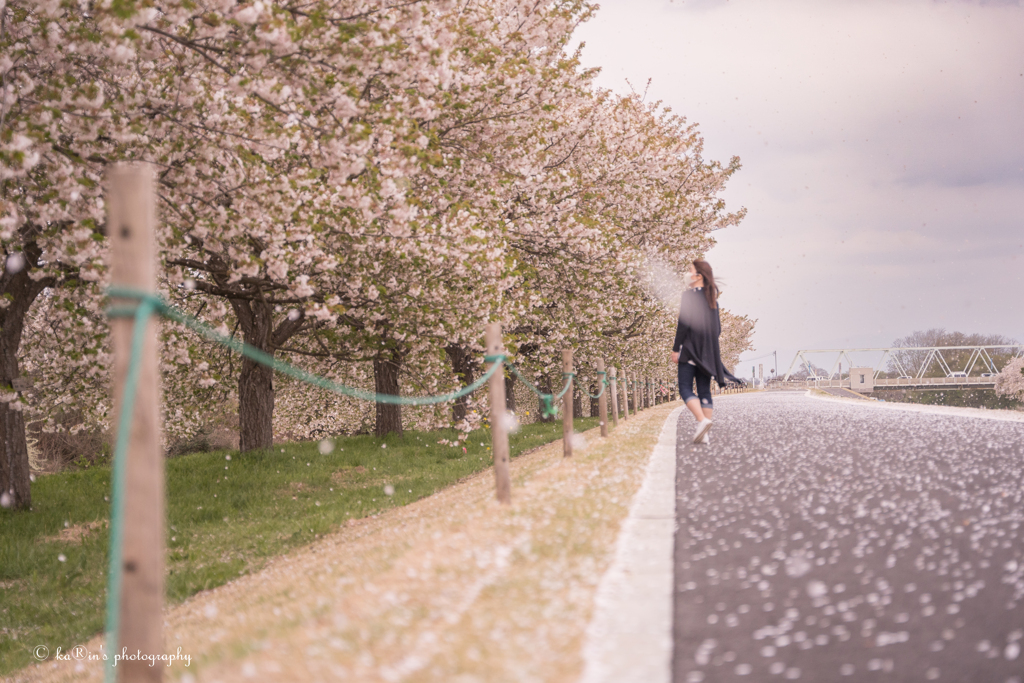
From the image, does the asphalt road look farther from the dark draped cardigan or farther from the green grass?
the green grass

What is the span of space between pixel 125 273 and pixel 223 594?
6.24 m

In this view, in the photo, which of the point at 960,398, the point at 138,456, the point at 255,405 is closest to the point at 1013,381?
the point at 960,398

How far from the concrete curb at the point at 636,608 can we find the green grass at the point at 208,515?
639 centimetres

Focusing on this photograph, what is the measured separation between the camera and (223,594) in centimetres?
813

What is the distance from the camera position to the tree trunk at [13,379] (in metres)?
11.3

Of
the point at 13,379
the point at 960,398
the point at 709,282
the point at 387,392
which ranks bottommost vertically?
the point at 960,398

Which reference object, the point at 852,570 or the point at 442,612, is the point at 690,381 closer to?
the point at 852,570

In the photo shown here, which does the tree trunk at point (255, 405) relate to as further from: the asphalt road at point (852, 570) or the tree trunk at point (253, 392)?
the asphalt road at point (852, 570)

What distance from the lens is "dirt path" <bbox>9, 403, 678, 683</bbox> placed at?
312 cm

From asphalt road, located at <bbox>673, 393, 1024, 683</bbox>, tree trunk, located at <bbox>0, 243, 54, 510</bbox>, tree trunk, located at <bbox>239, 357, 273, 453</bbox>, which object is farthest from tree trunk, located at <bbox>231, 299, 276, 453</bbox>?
asphalt road, located at <bbox>673, 393, 1024, 683</bbox>

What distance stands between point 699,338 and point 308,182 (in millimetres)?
6291

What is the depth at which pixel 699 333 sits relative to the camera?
34.8 ft

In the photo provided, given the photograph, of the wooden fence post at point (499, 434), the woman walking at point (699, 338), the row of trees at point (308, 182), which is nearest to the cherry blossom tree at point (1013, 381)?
the row of trees at point (308, 182)

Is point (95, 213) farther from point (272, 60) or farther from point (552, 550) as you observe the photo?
point (552, 550)
